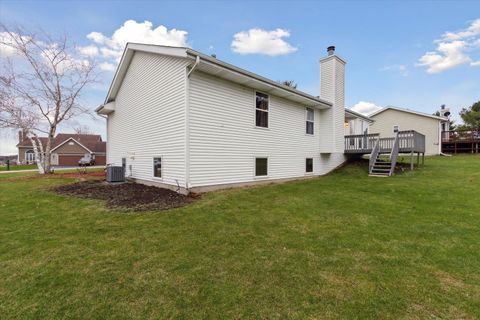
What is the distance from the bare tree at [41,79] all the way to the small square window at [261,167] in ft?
48.5

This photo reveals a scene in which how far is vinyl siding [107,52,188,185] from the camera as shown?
7.92 meters

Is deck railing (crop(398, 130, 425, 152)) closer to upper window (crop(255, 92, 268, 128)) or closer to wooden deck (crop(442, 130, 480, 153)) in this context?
upper window (crop(255, 92, 268, 128))

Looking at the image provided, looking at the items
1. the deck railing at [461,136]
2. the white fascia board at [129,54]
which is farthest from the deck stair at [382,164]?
the deck railing at [461,136]

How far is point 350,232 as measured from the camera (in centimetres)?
438

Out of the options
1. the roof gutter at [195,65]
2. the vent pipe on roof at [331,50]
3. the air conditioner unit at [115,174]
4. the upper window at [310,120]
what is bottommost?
the air conditioner unit at [115,174]

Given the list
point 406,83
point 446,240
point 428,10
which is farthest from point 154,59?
point 406,83

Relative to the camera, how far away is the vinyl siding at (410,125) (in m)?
22.9

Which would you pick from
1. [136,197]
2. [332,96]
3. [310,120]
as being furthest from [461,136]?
[136,197]

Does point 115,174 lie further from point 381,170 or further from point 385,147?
point 385,147

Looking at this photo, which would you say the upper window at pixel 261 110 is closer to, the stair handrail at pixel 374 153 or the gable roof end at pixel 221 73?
the gable roof end at pixel 221 73

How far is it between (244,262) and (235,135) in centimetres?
601

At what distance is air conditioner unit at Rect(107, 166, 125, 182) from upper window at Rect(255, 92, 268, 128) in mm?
6648

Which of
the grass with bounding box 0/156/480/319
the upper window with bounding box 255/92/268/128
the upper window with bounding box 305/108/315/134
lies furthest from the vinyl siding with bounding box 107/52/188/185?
the upper window with bounding box 305/108/315/134

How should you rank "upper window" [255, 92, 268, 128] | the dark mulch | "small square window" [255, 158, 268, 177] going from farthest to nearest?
"small square window" [255, 158, 268, 177], "upper window" [255, 92, 268, 128], the dark mulch
